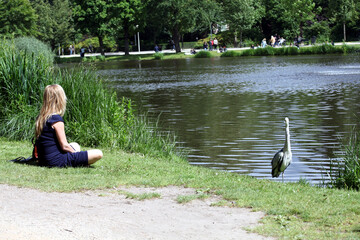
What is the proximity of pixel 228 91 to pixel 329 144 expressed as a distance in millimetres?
13897

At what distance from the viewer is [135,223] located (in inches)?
→ 229

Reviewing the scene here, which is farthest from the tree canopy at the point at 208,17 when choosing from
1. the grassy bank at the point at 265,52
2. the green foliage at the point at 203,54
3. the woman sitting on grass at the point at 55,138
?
the woman sitting on grass at the point at 55,138

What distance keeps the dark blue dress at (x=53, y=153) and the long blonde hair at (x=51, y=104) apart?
74 millimetres

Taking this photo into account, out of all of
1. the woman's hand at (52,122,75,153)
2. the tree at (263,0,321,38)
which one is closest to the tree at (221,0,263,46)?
the tree at (263,0,321,38)

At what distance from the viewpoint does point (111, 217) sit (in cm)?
598

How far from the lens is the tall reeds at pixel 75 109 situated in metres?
12.0

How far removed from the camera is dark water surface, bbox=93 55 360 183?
12250 millimetres

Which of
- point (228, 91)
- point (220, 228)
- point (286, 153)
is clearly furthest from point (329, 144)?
point (228, 91)

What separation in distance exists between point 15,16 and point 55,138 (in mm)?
72633

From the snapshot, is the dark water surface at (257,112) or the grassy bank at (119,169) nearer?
the grassy bank at (119,169)

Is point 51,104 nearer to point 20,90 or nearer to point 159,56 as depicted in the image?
point 20,90

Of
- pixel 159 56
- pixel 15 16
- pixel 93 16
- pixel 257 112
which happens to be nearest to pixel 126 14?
pixel 93 16

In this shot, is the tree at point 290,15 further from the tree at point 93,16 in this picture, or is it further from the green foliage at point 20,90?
the green foliage at point 20,90

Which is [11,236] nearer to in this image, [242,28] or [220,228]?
[220,228]
